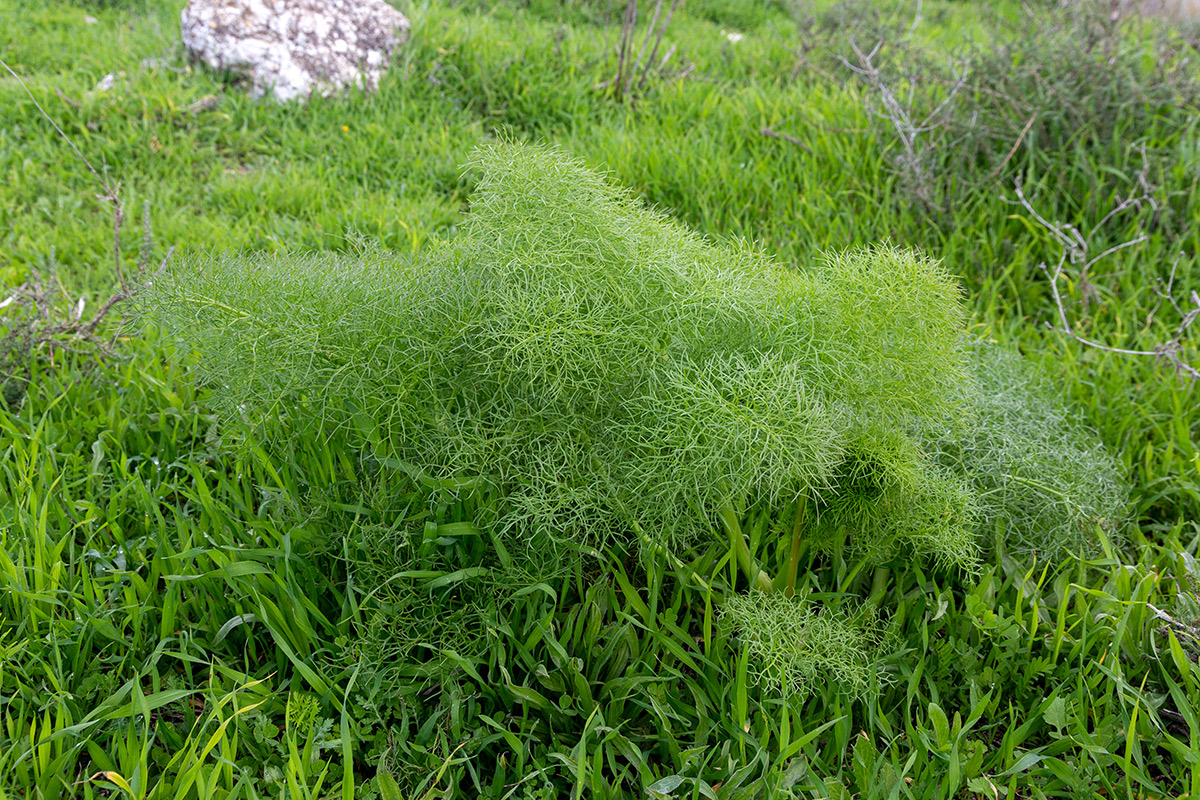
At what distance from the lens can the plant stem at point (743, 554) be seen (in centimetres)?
181

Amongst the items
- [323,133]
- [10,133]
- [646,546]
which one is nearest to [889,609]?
[646,546]

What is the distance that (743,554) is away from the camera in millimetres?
1862

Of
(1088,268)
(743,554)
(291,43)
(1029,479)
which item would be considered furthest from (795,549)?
(291,43)

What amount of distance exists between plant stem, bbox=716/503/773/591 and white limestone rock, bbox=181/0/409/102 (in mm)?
3585

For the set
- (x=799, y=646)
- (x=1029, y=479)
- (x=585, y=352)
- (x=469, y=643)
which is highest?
(x=585, y=352)

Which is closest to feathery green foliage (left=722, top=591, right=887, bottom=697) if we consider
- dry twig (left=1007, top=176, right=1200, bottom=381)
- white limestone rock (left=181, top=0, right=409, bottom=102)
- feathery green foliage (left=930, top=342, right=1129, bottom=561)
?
feathery green foliage (left=930, top=342, right=1129, bottom=561)

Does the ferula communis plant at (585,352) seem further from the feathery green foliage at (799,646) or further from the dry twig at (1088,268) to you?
the dry twig at (1088,268)

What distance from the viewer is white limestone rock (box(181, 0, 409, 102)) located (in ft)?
14.4

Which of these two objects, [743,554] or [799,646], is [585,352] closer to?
[743,554]

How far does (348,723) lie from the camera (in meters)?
1.65

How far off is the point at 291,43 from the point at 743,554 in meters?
3.94

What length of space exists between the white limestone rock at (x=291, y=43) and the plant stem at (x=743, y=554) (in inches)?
141

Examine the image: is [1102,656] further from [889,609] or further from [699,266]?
[699,266]

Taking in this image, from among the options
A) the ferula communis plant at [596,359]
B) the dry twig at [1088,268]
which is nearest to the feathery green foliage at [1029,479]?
the ferula communis plant at [596,359]
